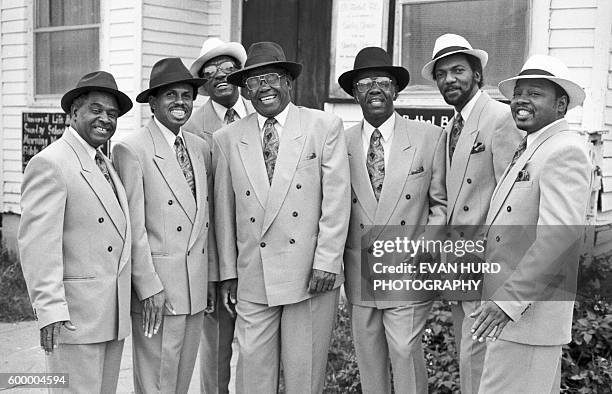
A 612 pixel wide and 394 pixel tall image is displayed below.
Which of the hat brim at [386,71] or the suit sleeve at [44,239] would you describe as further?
the hat brim at [386,71]

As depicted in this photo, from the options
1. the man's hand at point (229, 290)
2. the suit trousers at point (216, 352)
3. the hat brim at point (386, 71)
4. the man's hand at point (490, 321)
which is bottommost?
the suit trousers at point (216, 352)

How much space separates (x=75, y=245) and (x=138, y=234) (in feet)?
1.48

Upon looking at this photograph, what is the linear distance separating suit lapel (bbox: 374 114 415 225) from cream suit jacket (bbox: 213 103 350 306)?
8.5 inches

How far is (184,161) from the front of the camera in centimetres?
443

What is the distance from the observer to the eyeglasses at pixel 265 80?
14.5 feet

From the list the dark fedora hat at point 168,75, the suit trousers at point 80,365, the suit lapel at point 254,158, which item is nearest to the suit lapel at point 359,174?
the suit lapel at point 254,158

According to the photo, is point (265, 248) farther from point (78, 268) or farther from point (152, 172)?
point (78, 268)

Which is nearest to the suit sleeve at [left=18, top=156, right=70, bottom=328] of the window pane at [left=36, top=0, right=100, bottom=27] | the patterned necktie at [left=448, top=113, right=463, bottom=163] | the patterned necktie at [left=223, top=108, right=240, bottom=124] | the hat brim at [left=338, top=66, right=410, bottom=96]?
the hat brim at [left=338, top=66, right=410, bottom=96]

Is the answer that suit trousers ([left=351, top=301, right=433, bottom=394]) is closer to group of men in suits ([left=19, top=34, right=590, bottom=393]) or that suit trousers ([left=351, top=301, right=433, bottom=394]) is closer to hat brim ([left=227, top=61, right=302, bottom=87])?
group of men in suits ([left=19, top=34, right=590, bottom=393])

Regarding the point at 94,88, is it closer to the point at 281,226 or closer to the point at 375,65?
the point at 281,226

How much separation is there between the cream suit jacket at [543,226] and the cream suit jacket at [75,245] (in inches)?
76.6

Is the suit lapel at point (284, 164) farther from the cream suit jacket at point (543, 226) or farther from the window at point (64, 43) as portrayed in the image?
the window at point (64, 43)

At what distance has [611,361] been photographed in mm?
4875

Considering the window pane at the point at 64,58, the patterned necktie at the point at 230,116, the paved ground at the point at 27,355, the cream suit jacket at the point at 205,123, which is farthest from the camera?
the window pane at the point at 64,58
